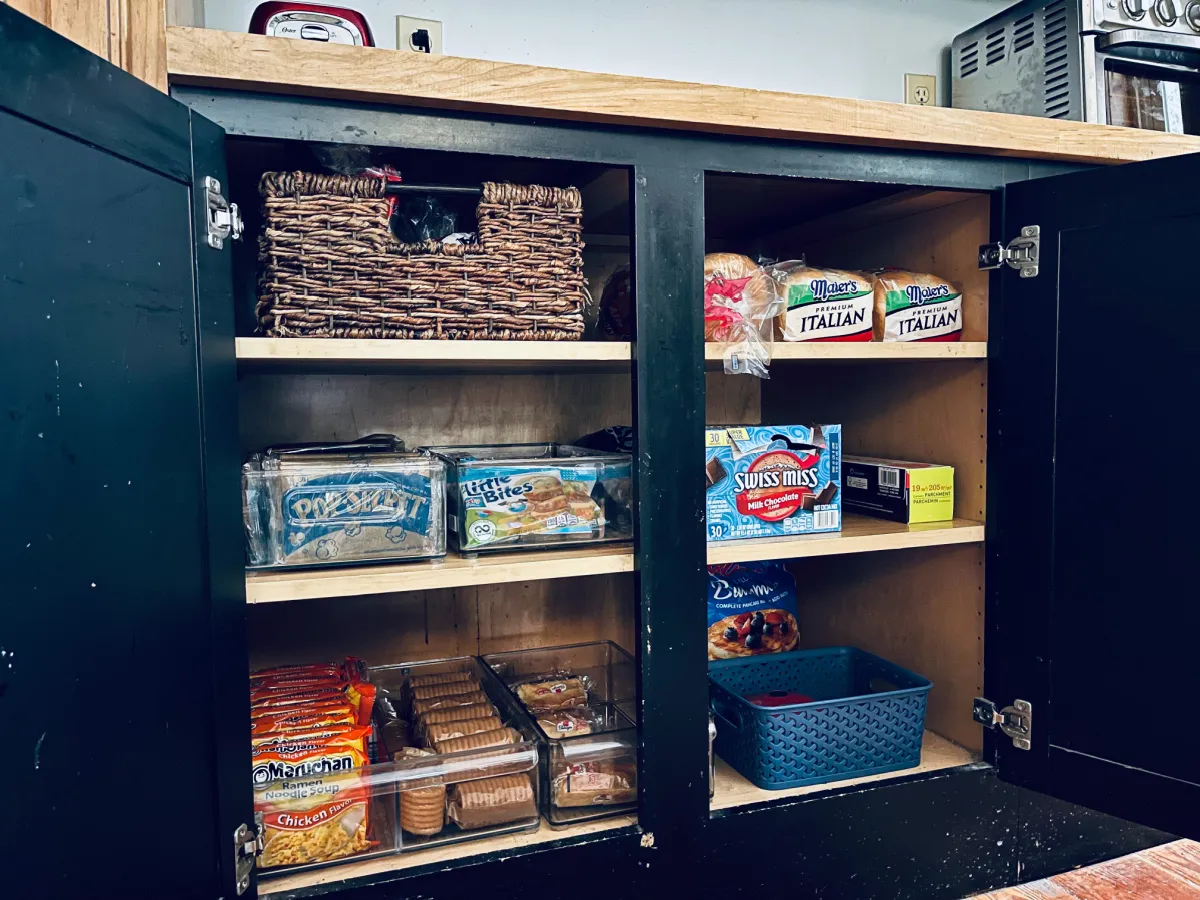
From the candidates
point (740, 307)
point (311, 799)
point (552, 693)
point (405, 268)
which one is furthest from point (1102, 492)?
point (311, 799)

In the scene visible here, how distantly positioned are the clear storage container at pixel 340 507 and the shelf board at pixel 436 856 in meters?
0.41

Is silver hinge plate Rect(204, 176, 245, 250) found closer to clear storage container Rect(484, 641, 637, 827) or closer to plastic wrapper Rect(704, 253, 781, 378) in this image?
plastic wrapper Rect(704, 253, 781, 378)

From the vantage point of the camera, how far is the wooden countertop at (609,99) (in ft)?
3.41

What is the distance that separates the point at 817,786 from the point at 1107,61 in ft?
4.60

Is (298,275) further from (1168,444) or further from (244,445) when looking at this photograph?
(1168,444)

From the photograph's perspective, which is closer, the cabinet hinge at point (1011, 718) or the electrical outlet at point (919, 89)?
the cabinet hinge at point (1011, 718)

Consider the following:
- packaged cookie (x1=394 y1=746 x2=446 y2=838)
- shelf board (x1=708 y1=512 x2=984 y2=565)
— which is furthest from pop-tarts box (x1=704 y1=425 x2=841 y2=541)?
packaged cookie (x1=394 y1=746 x2=446 y2=838)

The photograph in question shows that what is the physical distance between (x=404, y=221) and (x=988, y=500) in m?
A: 1.06

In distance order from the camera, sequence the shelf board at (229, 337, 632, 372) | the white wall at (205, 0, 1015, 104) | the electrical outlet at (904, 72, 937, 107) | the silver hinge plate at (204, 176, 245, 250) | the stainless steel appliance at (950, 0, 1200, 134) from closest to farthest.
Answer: the silver hinge plate at (204, 176, 245, 250)
the shelf board at (229, 337, 632, 372)
the stainless steel appliance at (950, 0, 1200, 134)
the white wall at (205, 0, 1015, 104)
the electrical outlet at (904, 72, 937, 107)

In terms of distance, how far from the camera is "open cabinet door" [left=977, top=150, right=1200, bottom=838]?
1.24 m

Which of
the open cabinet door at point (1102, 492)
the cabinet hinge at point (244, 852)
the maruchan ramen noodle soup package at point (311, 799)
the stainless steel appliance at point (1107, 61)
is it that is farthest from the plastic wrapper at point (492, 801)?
the stainless steel appliance at point (1107, 61)

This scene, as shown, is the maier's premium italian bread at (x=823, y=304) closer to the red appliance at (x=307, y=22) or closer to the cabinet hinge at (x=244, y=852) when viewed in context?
the red appliance at (x=307, y=22)

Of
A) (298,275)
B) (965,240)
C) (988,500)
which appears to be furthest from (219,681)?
(965,240)

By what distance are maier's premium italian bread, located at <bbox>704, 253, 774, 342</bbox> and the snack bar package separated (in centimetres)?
58
